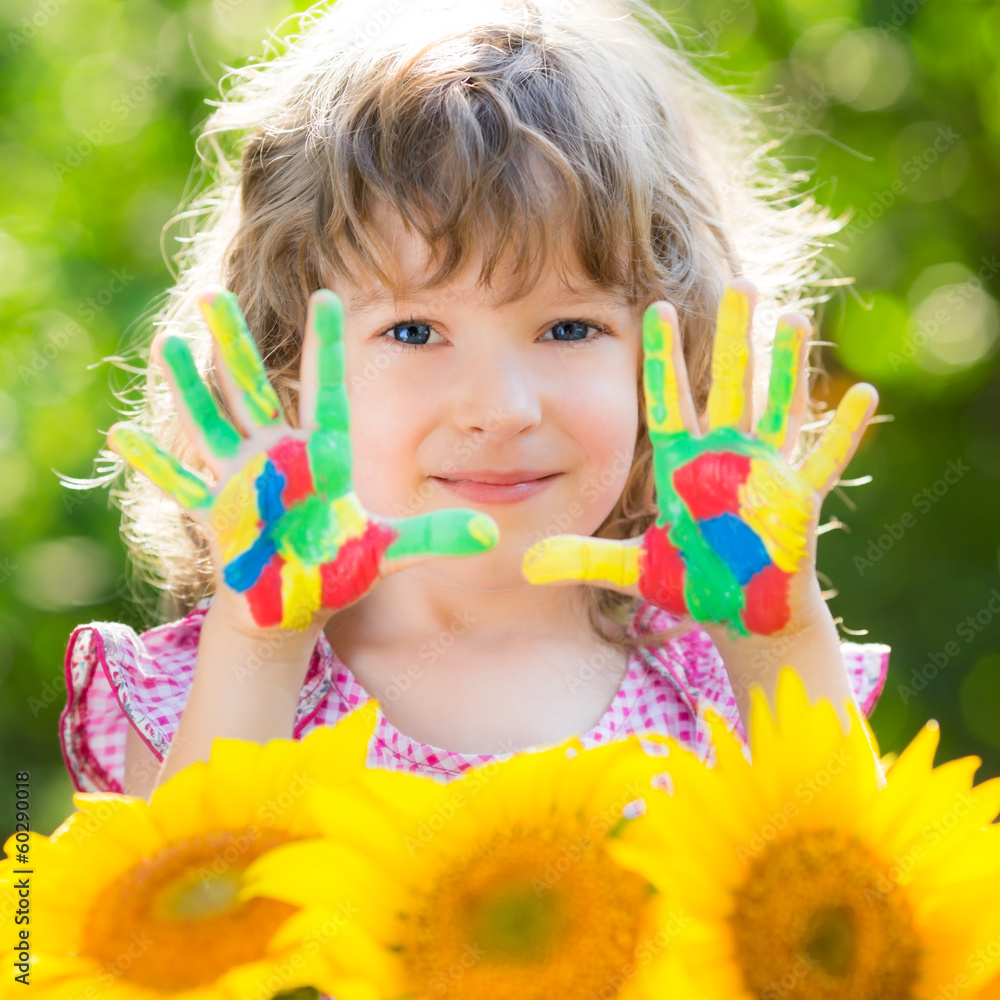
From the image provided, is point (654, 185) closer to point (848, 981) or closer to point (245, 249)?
point (245, 249)

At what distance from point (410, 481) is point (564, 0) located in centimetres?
58

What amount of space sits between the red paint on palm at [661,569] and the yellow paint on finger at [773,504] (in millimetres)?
49

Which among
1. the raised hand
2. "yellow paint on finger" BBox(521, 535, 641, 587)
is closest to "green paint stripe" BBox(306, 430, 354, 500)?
the raised hand

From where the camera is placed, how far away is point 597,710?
112 centimetres

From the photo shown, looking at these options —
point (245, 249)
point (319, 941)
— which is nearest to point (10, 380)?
point (245, 249)

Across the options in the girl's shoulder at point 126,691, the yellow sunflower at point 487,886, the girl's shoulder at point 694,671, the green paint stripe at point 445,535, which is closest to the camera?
the yellow sunflower at point 487,886

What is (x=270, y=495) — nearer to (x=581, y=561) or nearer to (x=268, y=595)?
(x=268, y=595)

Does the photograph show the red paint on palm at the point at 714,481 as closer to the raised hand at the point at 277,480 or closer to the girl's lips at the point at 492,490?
the raised hand at the point at 277,480

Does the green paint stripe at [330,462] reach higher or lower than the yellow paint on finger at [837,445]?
lower

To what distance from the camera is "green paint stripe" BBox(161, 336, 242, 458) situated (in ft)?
2.18

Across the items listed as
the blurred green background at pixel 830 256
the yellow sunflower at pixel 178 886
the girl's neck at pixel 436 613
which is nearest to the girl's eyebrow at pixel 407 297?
the girl's neck at pixel 436 613

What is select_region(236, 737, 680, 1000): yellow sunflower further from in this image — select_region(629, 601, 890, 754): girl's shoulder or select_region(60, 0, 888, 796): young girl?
select_region(629, 601, 890, 754): girl's shoulder

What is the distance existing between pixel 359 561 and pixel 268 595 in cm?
7

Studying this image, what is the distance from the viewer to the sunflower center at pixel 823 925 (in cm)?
41
